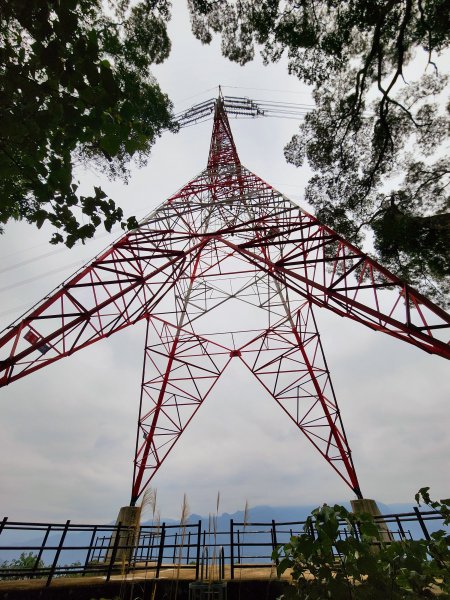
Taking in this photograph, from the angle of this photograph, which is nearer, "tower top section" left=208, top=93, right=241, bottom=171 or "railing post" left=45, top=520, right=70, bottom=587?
"railing post" left=45, top=520, right=70, bottom=587

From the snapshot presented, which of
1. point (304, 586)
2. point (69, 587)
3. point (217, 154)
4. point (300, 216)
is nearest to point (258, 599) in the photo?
point (69, 587)

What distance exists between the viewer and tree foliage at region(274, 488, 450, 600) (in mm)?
1733

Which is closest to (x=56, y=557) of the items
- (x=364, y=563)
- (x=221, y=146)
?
(x=364, y=563)

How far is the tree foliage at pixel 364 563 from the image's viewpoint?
5.69ft

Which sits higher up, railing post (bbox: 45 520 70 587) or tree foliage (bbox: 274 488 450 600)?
railing post (bbox: 45 520 70 587)

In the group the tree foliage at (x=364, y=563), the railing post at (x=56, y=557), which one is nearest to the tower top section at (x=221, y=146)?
the railing post at (x=56, y=557)

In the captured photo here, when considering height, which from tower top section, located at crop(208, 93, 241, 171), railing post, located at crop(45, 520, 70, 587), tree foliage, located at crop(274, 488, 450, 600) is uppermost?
tower top section, located at crop(208, 93, 241, 171)

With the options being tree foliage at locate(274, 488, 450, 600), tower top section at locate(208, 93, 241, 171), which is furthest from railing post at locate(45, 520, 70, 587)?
tower top section at locate(208, 93, 241, 171)

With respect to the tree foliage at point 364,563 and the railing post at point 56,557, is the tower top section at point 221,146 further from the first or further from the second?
the tree foliage at point 364,563

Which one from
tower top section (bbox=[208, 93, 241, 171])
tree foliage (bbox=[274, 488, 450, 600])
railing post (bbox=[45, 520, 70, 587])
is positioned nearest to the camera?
tree foliage (bbox=[274, 488, 450, 600])

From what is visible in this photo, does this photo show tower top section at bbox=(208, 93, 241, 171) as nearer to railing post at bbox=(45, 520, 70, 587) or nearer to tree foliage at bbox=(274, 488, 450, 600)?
railing post at bbox=(45, 520, 70, 587)

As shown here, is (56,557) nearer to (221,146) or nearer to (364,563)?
(364,563)

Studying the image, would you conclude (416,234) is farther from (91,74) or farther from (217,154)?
(217,154)

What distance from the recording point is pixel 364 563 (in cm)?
178
